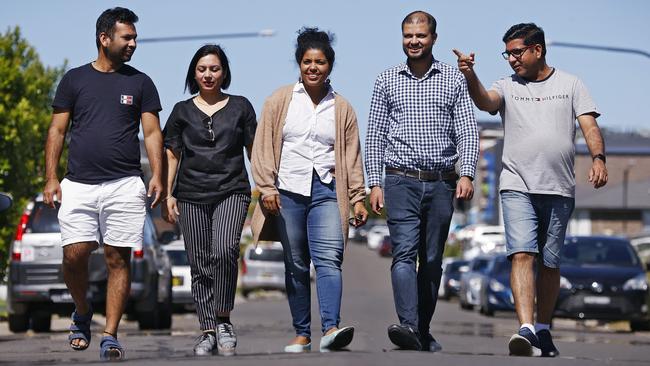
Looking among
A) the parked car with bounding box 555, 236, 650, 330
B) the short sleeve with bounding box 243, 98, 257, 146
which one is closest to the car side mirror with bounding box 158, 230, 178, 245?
the parked car with bounding box 555, 236, 650, 330

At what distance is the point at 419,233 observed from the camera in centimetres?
970

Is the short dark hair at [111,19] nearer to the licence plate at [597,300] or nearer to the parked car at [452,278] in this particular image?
the licence plate at [597,300]

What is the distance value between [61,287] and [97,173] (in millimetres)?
8163

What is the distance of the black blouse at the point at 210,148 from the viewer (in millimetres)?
9805

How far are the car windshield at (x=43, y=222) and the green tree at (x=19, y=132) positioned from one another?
3.68 m

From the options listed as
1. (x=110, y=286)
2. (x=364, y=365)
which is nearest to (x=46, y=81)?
(x=110, y=286)

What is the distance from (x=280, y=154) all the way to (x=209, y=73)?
0.79m

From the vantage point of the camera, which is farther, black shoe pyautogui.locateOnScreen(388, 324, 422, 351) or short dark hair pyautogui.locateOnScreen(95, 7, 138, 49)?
short dark hair pyautogui.locateOnScreen(95, 7, 138, 49)

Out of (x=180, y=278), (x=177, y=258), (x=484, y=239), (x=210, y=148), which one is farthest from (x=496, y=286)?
(x=484, y=239)

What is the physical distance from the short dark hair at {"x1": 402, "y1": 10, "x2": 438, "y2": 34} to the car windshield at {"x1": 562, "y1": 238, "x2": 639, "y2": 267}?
14.0 meters

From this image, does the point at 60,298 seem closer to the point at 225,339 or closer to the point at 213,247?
the point at 213,247

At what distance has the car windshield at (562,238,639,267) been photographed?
23.4 m

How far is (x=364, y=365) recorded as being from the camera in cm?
786

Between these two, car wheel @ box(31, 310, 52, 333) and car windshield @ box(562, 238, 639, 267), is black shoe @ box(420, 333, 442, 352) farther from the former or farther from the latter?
car windshield @ box(562, 238, 639, 267)
